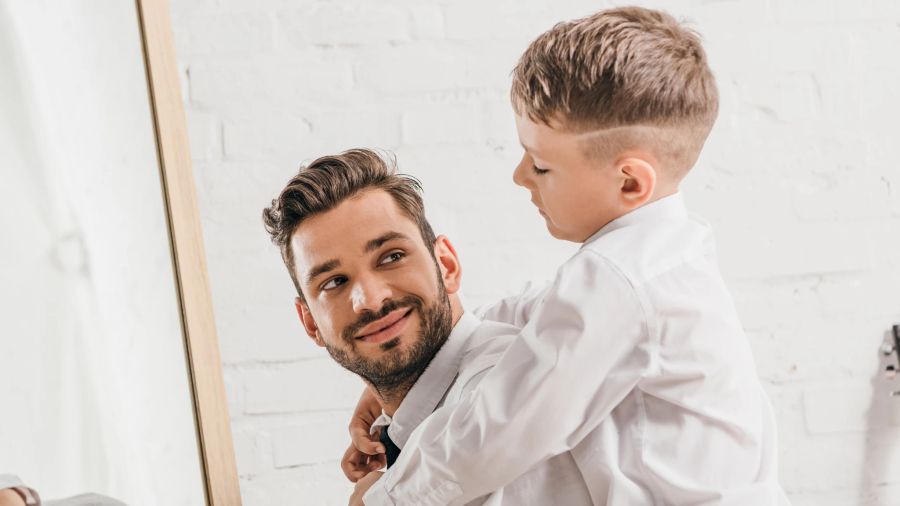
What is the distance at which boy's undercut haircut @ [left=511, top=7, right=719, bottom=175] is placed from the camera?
2.58 ft

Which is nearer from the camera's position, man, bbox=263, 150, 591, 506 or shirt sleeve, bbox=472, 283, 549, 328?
man, bbox=263, 150, 591, 506

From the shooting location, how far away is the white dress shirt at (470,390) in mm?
→ 833

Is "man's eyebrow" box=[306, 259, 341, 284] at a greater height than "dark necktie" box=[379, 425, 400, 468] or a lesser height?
greater

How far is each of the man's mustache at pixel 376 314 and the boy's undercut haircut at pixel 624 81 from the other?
0.67 feet

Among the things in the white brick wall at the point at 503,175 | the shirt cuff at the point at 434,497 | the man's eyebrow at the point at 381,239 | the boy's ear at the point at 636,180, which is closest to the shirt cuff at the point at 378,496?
the shirt cuff at the point at 434,497

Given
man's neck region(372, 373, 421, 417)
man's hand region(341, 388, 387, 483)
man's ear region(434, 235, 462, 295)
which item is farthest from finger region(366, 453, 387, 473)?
man's ear region(434, 235, 462, 295)

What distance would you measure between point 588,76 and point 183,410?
1.66ft

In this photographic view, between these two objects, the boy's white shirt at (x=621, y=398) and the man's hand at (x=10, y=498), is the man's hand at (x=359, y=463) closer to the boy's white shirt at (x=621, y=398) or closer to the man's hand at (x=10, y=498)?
the boy's white shirt at (x=621, y=398)

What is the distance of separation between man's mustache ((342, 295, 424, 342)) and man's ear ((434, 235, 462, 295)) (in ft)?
0.17

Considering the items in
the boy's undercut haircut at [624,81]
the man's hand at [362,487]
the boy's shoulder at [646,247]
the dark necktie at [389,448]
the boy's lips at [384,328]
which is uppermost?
the boy's undercut haircut at [624,81]

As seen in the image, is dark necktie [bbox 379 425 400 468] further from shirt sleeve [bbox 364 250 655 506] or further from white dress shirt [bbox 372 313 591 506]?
shirt sleeve [bbox 364 250 655 506]

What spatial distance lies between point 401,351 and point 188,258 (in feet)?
0.86

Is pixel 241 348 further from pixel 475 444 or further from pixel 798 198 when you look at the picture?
pixel 798 198

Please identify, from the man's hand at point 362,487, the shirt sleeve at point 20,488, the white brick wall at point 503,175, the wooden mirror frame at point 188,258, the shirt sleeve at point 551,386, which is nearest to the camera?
the shirt sleeve at point 20,488
